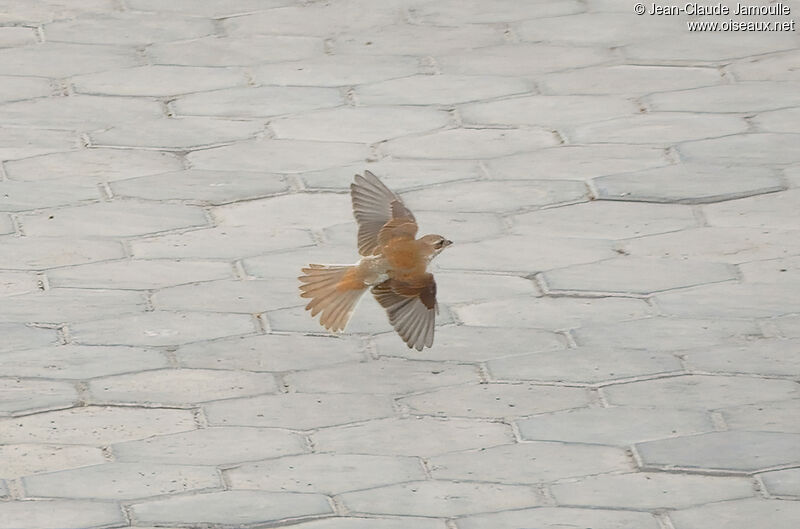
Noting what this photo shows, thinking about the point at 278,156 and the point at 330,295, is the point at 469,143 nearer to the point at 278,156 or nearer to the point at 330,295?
the point at 278,156

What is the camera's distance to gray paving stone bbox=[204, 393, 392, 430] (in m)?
4.97

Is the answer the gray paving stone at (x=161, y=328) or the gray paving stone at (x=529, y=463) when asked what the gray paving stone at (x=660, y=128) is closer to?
the gray paving stone at (x=161, y=328)

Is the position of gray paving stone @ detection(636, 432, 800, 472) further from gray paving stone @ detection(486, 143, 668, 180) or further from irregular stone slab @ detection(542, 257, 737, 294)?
gray paving stone @ detection(486, 143, 668, 180)

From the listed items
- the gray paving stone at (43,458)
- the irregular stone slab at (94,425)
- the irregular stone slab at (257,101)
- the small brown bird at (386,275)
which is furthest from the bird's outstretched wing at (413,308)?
the irregular stone slab at (257,101)

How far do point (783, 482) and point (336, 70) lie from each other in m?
3.46

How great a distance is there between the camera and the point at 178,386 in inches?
203

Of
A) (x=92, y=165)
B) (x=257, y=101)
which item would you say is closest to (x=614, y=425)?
(x=92, y=165)

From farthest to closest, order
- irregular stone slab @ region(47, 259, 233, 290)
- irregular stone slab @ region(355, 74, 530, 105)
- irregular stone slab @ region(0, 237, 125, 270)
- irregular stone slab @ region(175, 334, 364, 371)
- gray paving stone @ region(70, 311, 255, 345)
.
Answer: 1. irregular stone slab @ region(355, 74, 530, 105)
2. irregular stone slab @ region(0, 237, 125, 270)
3. irregular stone slab @ region(47, 259, 233, 290)
4. gray paving stone @ region(70, 311, 255, 345)
5. irregular stone slab @ region(175, 334, 364, 371)

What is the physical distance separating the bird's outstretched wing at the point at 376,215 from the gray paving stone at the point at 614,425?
741mm

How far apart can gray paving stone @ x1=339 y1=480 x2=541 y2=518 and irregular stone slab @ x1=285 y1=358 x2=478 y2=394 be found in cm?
59

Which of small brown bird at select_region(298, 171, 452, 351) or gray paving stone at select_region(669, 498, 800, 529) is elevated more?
small brown bird at select_region(298, 171, 452, 351)

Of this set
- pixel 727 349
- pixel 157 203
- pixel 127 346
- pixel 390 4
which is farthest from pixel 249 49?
pixel 727 349

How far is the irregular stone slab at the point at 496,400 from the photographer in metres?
5.06

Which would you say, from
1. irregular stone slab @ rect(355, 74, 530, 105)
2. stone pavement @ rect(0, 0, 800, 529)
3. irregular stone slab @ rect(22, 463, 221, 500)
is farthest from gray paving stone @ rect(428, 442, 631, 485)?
irregular stone slab @ rect(355, 74, 530, 105)
